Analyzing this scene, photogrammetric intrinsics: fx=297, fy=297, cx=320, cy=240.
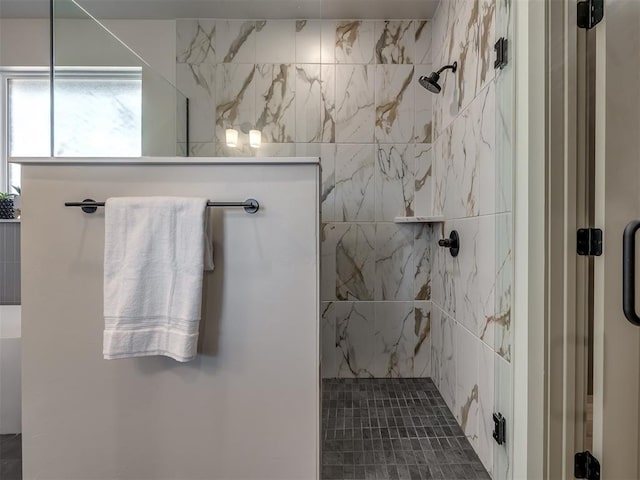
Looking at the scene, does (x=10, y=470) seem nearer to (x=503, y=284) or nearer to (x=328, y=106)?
(x=503, y=284)

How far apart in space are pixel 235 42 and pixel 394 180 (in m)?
1.16

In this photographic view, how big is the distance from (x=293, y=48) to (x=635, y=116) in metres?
1.45

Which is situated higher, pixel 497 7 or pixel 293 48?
pixel 293 48

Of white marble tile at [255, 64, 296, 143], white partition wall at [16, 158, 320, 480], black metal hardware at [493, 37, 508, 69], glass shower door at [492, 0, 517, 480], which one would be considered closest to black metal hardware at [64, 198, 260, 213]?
white partition wall at [16, 158, 320, 480]

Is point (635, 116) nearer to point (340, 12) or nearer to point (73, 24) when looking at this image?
point (340, 12)

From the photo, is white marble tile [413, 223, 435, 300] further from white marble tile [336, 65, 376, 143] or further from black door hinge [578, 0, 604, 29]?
black door hinge [578, 0, 604, 29]

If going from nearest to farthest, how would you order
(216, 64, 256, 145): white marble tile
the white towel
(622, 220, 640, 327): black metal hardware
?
(622, 220, 640, 327): black metal hardware
the white towel
(216, 64, 256, 145): white marble tile

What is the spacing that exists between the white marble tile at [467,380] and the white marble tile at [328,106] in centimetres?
131

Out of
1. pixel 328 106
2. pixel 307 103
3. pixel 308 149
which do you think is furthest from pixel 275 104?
pixel 328 106

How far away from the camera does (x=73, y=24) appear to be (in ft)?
4.58

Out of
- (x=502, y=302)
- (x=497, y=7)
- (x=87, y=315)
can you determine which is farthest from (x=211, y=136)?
(x=502, y=302)

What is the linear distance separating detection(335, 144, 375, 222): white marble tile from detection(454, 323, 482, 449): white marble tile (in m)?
0.86

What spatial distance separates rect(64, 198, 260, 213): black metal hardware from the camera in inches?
36.3

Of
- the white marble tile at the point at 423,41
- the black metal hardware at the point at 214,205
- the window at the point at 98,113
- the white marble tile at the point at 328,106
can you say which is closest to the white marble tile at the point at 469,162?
the white marble tile at the point at 423,41
